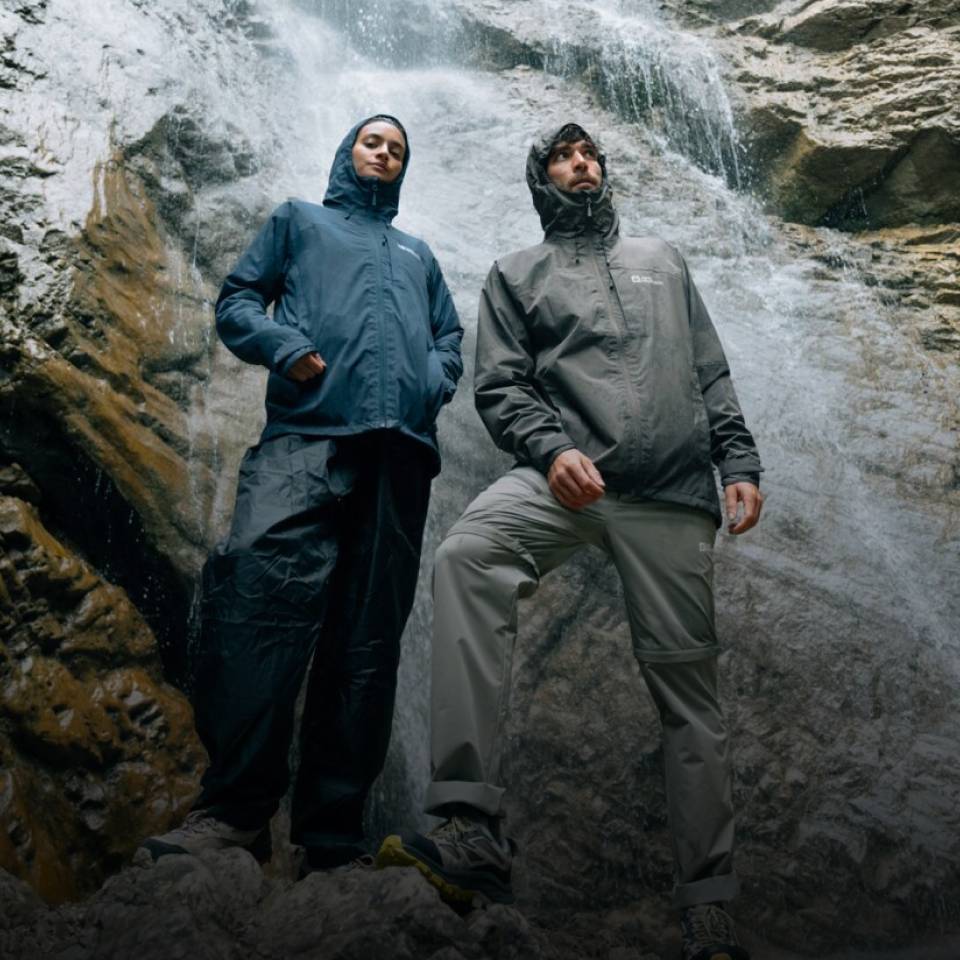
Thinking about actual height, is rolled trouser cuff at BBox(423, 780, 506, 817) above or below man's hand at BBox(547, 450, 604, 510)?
below

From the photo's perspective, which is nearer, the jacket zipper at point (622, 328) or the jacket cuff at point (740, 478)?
the jacket zipper at point (622, 328)

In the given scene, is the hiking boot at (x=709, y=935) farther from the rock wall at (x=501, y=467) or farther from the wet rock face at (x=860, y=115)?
the wet rock face at (x=860, y=115)

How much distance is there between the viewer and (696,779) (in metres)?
3.22

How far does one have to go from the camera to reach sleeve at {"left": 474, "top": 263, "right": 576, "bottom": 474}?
362cm

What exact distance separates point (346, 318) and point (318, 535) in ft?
3.04

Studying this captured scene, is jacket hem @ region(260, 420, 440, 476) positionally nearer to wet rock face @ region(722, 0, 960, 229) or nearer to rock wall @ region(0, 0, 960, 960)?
rock wall @ region(0, 0, 960, 960)

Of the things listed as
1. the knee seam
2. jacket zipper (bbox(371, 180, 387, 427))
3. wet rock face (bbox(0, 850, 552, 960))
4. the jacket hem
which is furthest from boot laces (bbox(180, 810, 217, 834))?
jacket zipper (bbox(371, 180, 387, 427))

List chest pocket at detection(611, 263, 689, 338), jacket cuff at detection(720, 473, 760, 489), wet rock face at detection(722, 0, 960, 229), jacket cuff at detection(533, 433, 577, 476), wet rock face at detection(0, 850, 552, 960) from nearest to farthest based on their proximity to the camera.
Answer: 1. wet rock face at detection(0, 850, 552, 960)
2. jacket cuff at detection(533, 433, 577, 476)
3. jacket cuff at detection(720, 473, 760, 489)
4. chest pocket at detection(611, 263, 689, 338)
5. wet rock face at detection(722, 0, 960, 229)

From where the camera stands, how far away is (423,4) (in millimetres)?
9719

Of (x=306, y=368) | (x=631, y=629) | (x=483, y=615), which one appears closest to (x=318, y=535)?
(x=306, y=368)

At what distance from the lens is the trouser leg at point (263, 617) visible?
10.6 feet

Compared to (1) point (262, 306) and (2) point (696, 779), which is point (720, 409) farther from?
(1) point (262, 306)

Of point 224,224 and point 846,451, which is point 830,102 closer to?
point 846,451

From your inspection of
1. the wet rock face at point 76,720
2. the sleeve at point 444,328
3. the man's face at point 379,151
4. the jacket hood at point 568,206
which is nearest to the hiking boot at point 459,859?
the wet rock face at point 76,720
